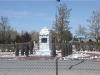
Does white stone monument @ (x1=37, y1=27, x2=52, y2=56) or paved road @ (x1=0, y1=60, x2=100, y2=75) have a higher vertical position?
white stone monument @ (x1=37, y1=27, x2=52, y2=56)

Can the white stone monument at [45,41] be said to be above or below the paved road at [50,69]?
above

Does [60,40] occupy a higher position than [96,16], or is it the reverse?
[96,16]

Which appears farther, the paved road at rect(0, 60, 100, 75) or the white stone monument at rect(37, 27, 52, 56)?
the white stone monument at rect(37, 27, 52, 56)

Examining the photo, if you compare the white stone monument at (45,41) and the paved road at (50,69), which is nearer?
the paved road at (50,69)

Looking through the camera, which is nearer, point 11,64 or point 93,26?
point 11,64

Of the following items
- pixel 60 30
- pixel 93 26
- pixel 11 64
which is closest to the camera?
pixel 11 64

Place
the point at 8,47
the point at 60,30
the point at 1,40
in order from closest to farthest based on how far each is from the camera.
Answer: the point at 8,47 < the point at 60,30 < the point at 1,40

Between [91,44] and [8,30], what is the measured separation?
24872 millimetres

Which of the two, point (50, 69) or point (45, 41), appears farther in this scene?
point (45, 41)

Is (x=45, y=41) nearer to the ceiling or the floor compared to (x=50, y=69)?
nearer to the ceiling

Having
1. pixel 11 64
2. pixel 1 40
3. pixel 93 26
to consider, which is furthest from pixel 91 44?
pixel 11 64

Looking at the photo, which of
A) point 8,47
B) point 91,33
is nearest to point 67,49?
point 8,47

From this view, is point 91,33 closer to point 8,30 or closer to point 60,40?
point 60,40

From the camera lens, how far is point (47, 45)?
44.3 m
